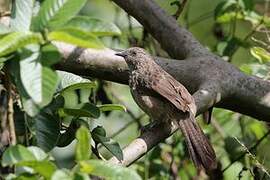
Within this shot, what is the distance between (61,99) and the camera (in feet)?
10.2

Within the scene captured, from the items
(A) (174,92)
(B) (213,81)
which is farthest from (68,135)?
(A) (174,92)

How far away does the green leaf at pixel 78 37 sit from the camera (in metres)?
2.21

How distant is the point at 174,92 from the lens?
4438 mm

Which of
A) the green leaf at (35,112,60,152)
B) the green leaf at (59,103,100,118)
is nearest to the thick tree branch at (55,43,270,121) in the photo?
the green leaf at (59,103,100,118)

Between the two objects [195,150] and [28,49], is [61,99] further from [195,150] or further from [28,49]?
[195,150]

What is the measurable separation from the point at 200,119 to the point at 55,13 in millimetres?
3951

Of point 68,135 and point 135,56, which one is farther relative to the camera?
point 135,56

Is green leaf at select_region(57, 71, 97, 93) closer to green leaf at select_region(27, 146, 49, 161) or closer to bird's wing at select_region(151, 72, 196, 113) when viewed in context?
green leaf at select_region(27, 146, 49, 161)

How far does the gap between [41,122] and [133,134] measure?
3044mm

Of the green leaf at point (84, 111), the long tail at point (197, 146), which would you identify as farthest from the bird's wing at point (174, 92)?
the green leaf at point (84, 111)

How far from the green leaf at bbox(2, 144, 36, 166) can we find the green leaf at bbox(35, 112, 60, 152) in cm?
54

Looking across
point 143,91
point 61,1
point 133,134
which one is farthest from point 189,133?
point 61,1

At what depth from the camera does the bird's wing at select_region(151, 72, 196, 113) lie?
4199mm

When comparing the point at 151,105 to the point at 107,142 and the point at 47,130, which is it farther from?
the point at 47,130
